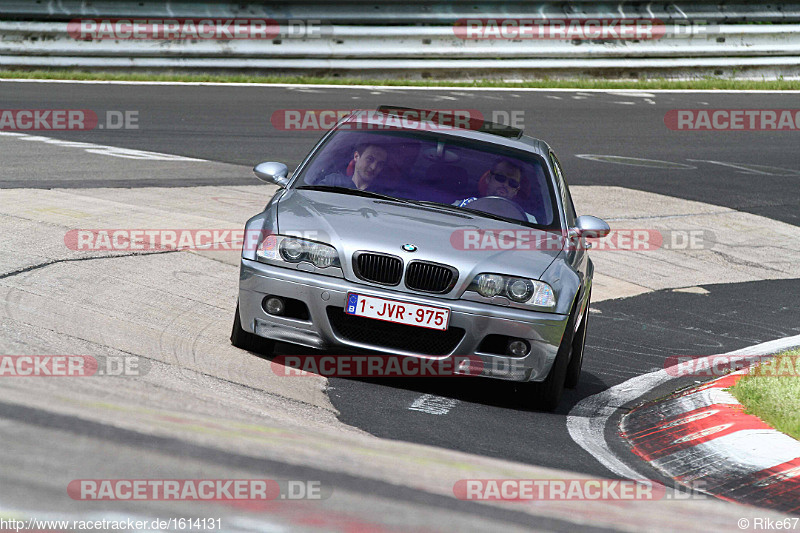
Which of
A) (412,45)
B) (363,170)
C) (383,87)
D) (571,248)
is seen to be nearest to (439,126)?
(363,170)

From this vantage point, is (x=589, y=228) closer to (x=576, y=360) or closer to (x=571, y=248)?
(x=571, y=248)

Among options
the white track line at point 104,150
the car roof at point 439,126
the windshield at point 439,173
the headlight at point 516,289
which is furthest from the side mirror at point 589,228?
the white track line at point 104,150

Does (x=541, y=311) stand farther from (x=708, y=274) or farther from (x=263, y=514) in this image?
(x=708, y=274)

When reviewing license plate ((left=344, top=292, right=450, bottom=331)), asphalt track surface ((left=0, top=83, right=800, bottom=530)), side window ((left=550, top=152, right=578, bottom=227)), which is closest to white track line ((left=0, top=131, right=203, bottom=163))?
asphalt track surface ((left=0, top=83, right=800, bottom=530))

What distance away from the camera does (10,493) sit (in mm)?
2602

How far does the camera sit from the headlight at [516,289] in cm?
574

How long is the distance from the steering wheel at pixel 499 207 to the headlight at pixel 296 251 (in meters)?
1.19

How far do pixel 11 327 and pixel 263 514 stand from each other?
3295 millimetres

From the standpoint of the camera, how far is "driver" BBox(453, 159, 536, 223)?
6.78 m

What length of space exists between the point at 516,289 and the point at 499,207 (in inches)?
39.3

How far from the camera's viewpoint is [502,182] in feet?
22.5

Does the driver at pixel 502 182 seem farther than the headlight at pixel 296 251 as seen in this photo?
Yes

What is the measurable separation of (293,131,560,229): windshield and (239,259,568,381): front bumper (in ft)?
3.19

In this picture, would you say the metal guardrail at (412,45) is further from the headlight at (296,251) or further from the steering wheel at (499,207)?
the headlight at (296,251)
